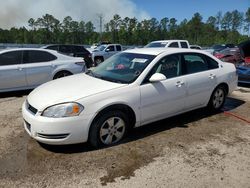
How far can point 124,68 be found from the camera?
5.28 metres

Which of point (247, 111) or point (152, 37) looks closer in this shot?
point (247, 111)

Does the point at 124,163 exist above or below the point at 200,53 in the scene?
below

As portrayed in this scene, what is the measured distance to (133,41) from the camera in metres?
75.1

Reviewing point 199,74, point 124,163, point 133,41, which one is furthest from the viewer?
point 133,41

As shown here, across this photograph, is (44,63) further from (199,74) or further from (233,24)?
(233,24)

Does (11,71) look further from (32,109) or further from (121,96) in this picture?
(121,96)

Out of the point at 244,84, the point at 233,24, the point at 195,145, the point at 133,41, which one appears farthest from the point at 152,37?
the point at 195,145

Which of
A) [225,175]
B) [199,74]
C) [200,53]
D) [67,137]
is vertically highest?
[200,53]

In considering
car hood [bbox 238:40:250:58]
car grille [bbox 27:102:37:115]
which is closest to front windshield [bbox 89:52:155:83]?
car grille [bbox 27:102:37:115]

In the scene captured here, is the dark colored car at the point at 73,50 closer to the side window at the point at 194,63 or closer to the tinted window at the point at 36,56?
the tinted window at the point at 36,56

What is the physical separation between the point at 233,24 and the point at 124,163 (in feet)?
336

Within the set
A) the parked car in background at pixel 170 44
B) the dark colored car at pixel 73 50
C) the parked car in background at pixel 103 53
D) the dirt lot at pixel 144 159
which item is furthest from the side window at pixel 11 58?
the parked car in background at pixel 103 53

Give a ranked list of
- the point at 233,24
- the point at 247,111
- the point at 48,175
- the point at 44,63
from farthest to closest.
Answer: the point at 233,24
the point at 44,63
the point at 247,111
the point at 48,175

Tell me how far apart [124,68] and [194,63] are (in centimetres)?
154
